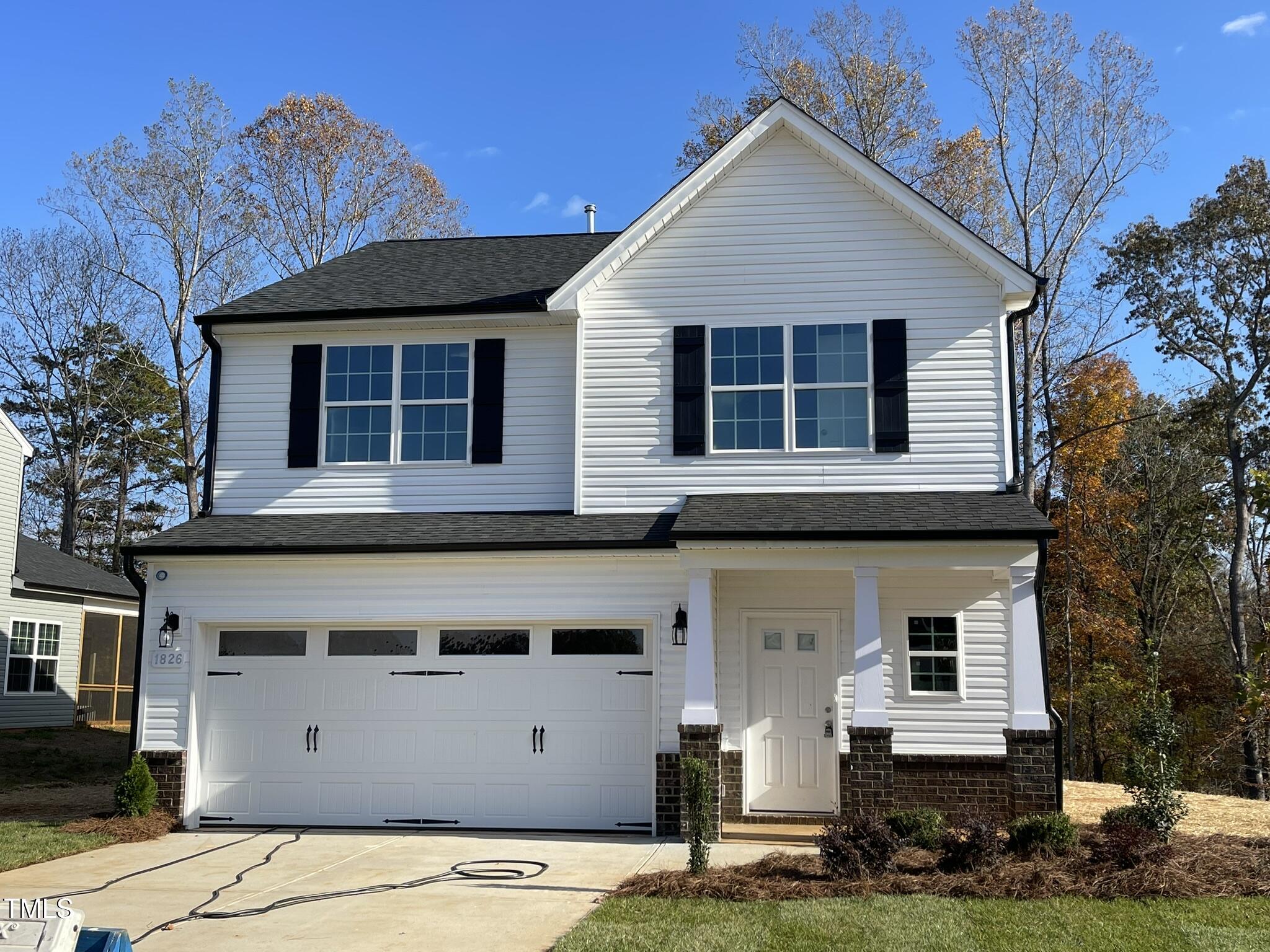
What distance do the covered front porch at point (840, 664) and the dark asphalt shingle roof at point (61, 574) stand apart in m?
17.4

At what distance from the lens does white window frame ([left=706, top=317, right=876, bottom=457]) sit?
13.8 m

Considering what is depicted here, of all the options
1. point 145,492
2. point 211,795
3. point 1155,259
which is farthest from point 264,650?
point 145,492

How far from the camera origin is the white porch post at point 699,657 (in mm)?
12094

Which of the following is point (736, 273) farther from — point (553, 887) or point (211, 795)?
point (211, 795)

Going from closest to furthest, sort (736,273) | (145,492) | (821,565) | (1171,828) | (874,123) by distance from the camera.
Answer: (1171,828) → (821,565) → (736,273) → (874,123) → (145,492)

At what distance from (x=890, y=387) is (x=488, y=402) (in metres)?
5.03

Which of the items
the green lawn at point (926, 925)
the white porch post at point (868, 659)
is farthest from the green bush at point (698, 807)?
the white porch post at point (868, 659)

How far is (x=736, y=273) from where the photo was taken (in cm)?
1427

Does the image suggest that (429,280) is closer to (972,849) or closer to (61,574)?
(972,849)

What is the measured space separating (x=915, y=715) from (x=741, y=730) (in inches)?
80.3

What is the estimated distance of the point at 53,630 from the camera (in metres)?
25.6

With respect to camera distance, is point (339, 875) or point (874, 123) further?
point (874, 123)

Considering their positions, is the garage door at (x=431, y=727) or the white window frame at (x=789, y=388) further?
the white window frame at (x=789, y=388)

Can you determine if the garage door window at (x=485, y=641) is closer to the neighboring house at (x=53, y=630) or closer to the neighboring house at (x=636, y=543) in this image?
the neighboring house at (x=636, y=543)
